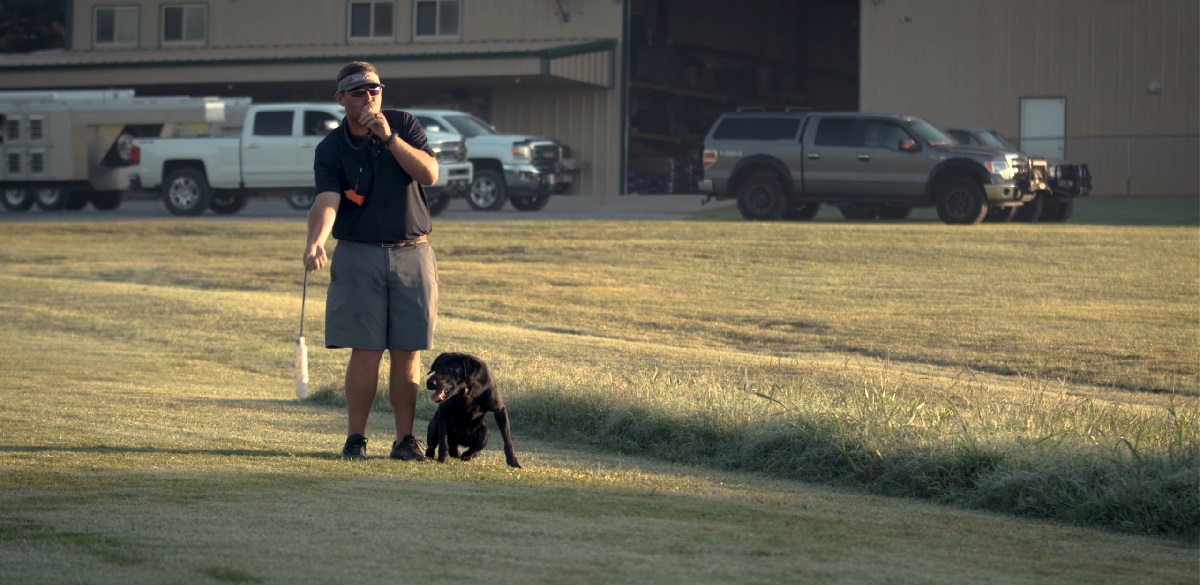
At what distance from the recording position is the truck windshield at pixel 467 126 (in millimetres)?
29719

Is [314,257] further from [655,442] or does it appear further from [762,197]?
[762,197]

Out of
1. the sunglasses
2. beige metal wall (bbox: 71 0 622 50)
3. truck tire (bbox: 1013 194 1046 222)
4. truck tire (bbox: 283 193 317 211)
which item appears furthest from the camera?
beige metal wall (bbox: 71 0 622 50)

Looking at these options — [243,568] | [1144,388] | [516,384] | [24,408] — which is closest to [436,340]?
[516,384]

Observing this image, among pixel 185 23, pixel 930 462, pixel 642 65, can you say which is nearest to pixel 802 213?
pixel 642 65

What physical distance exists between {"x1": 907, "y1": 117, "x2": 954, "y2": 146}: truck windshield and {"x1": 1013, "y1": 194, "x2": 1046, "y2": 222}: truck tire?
75.1 inches

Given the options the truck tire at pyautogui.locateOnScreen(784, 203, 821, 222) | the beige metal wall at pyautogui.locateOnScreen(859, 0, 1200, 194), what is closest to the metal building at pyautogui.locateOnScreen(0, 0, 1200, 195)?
the beige metal wall at pyautogui.locateOnScreen(859, 0, 1200, 194)

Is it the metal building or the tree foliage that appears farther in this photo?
the tree foliage

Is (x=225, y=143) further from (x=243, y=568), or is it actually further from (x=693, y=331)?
(x=243, y=568)

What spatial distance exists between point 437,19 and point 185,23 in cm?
759

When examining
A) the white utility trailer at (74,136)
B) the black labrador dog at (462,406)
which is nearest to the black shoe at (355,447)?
the black labrador dog at (462,406)

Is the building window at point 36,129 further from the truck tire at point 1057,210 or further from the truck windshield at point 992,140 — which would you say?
the truck tire at point 1057,210

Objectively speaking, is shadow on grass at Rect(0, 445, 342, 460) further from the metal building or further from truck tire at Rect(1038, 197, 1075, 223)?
the metal building

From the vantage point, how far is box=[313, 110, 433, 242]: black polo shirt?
6742 mm

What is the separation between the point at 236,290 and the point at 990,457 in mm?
14047
